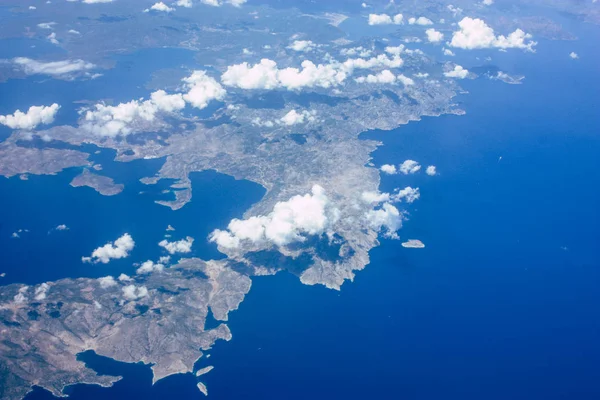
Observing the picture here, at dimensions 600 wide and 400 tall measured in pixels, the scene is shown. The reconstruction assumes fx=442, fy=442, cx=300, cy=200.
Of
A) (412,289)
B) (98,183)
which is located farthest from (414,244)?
(98,183)

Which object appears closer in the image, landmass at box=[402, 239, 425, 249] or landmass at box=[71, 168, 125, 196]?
landmass at box=[402, 239, 425, 249]

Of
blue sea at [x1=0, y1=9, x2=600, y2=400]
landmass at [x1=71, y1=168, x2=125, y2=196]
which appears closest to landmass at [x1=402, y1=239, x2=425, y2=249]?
blue sea at [x1=0, y1=9, x2=600, y2=400]

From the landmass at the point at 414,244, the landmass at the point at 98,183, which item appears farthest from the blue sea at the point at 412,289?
the landmass at the point at 98,183

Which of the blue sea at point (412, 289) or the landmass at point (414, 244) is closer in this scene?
the blue sea at point (412, 289)

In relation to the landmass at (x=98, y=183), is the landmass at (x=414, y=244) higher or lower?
lower

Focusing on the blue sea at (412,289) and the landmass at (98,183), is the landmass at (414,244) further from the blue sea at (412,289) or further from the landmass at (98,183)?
the landmass at (98,183)

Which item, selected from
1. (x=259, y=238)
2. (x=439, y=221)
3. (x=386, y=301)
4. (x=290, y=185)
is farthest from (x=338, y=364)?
(x=290, y=185)

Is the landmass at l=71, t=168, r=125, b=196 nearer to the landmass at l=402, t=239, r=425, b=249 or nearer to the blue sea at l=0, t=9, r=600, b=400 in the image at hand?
the blue sea at l=0, t=9, r=600, b=400

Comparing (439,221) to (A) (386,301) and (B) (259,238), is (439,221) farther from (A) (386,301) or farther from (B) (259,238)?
(B) (259,238)
